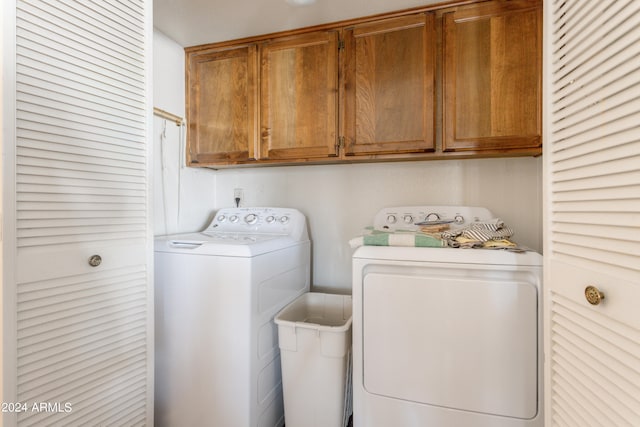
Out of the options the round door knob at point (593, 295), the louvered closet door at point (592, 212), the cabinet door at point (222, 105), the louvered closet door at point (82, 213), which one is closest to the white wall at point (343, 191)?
the cabinet door at point (222, 105)

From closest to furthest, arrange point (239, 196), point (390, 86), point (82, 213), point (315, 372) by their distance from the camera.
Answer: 1. point (82, 213)
2. point (315, 372)
3. point (390, 86)
4. point (239, 196)

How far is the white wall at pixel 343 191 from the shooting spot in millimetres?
1794

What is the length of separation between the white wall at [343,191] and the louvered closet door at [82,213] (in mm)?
752

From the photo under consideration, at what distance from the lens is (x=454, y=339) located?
46.7 inches

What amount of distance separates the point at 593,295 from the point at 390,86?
1315 millimetres

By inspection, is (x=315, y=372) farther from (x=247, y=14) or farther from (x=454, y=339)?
(x=247, y=14)

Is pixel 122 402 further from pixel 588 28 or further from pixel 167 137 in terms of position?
pixel 588 28

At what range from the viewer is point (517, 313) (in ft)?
3.71

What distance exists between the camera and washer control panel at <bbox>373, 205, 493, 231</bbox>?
176 centimetres

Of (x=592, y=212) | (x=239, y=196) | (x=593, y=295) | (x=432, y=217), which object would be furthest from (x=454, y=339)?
(x=239, y=196)

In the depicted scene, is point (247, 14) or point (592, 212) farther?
point (247, 14)

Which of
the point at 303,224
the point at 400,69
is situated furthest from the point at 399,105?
the point at 303,224

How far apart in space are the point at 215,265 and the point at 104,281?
42 cm

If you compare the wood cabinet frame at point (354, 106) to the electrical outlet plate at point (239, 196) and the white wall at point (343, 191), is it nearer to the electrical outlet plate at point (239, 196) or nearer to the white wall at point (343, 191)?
the white wall at point (343, 191)
